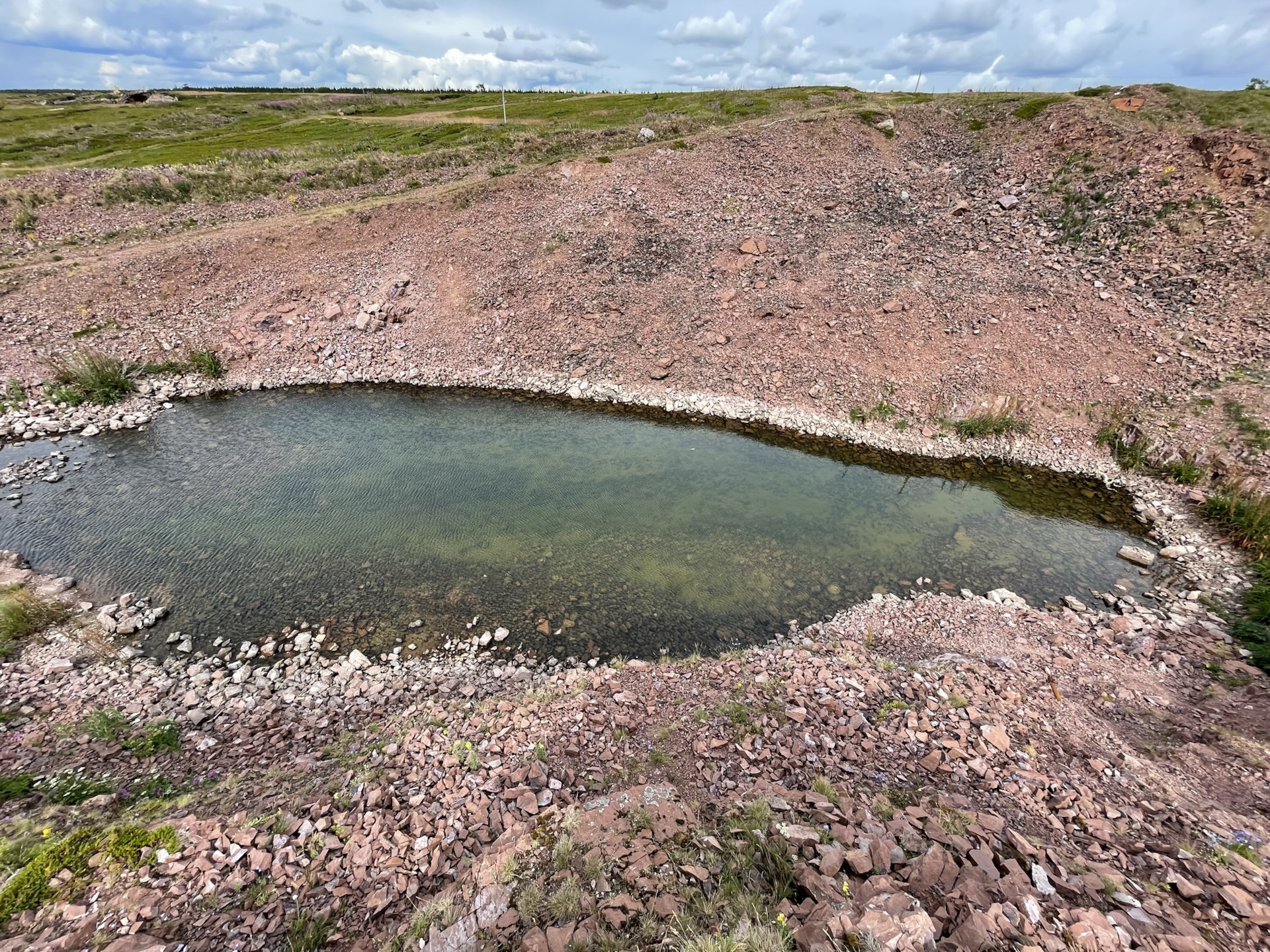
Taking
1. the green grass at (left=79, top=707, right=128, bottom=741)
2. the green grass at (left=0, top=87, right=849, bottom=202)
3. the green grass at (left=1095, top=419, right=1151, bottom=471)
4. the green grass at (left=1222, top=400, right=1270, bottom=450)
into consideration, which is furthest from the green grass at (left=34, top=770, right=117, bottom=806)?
the green grass at (left=0, top=87, right=849, bottom=202)

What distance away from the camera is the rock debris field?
5973mm

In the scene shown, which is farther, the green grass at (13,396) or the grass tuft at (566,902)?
the green grass at (13,396)

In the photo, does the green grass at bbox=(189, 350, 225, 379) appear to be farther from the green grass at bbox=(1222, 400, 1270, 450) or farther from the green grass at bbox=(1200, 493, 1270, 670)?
the green grass at bbox=(1222, 400, 1270, 450)

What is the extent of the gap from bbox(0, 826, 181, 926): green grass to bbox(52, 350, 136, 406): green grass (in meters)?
22.7

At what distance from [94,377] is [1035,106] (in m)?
52.6

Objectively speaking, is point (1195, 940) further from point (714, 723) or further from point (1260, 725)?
point (1260, 725)

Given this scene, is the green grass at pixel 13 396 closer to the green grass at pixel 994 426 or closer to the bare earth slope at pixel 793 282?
the bare earth slope at pixel 793 282

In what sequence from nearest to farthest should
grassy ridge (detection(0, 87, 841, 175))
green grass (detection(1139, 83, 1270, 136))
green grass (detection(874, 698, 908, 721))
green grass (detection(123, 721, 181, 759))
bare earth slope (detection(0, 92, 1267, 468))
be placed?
green grass (detection(123, 721, 181, 759)), green grass (detection(874, 698, 908, 721)), bare earth slope (detection(0, 92, 1267, 468)), green grass (detection(1139, 83, 1270, 136)), grassy ridge (detection(0, 87, 841, 175))

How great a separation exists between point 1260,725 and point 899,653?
6.14 meters

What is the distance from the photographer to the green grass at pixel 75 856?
5.84 meters

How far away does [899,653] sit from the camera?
39.5ft

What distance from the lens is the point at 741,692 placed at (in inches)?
415

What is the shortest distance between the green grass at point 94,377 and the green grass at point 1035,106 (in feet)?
167

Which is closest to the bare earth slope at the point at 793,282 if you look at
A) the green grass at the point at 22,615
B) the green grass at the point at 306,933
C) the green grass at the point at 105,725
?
the green grass at the point at 22,615
